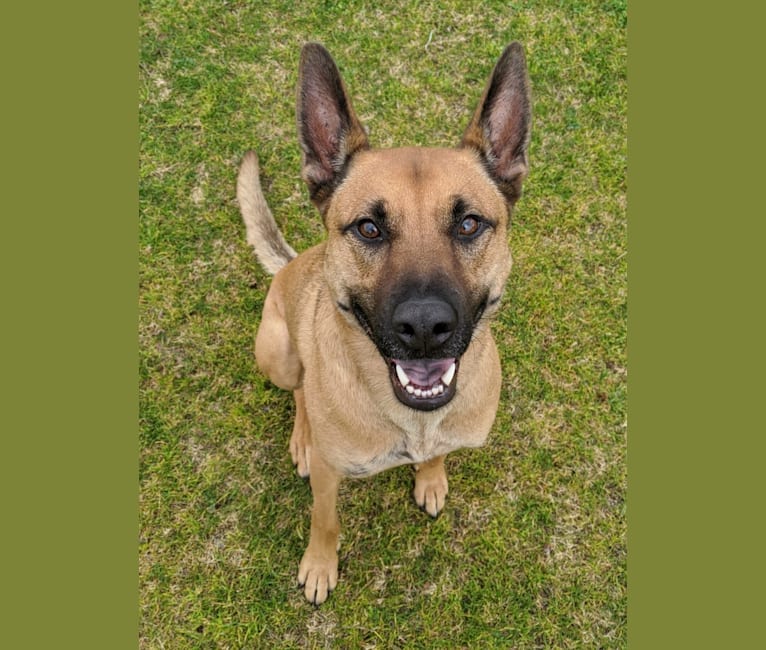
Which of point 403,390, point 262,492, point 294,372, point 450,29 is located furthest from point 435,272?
point 450,29

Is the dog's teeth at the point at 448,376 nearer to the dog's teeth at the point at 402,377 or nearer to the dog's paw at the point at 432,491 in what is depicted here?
the dog's teeth at the point at 402,377

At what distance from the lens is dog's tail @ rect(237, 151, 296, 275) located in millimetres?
5258

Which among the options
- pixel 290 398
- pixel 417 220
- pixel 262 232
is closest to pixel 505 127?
pixel 417 220

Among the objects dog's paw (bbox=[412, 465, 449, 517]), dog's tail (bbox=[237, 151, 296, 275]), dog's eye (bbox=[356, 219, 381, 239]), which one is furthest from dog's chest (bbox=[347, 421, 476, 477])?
dog's tail (bbox=[237, 151, 296, 275])

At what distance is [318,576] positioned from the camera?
4527 millimetres

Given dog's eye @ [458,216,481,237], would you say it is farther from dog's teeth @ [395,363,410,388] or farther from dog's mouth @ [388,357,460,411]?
dog's teeth @ [395,363,410,388]

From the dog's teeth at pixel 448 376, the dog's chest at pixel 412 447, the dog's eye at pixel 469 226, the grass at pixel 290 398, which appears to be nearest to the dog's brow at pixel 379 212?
the dog's eye at pixel 469 226

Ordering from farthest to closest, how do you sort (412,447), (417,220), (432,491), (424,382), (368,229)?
(432,491) < (412,447) < (424,382) < (368,229) < (417,220)

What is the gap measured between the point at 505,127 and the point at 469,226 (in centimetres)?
71

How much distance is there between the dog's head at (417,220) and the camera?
2.92 m

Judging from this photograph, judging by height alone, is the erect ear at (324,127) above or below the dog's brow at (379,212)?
above

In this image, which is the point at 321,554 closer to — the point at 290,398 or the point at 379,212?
the point at 290,398

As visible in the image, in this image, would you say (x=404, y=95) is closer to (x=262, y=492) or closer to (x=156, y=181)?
(x=156, y=181)

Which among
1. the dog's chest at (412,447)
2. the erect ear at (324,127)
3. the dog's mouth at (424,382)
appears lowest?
the dog's chest at (412,447)
